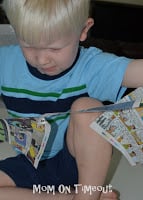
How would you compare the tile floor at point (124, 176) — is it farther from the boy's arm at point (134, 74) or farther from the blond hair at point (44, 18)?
the blond hair at point (44, 18)

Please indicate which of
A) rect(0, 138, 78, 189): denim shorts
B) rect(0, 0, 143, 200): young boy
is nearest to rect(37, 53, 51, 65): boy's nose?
rect(0, 0, 143, 200): young boy

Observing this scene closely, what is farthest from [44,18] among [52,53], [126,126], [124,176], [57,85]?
[124,176]

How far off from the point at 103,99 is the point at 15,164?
30 cm

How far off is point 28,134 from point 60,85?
0.15 metres

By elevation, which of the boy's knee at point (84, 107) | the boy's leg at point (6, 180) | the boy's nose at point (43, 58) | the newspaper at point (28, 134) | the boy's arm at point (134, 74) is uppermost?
the boy's nose at point (43, 58)

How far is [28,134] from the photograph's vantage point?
99 centimetres

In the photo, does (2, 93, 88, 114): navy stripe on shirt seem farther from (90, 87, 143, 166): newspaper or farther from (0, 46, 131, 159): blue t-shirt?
(90, 87, 143, 166): newspaper

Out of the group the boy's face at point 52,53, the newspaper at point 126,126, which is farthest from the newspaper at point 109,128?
the boy's face at point 52,53

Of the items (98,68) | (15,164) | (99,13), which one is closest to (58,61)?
(98,68)

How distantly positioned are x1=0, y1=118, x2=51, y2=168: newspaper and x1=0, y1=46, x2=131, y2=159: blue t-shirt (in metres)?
0.08

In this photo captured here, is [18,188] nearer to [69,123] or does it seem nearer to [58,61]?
[69,123]

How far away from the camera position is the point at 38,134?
96 centimetres

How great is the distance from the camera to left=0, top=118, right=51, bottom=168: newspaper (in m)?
0.96

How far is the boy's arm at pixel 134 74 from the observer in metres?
0.93
